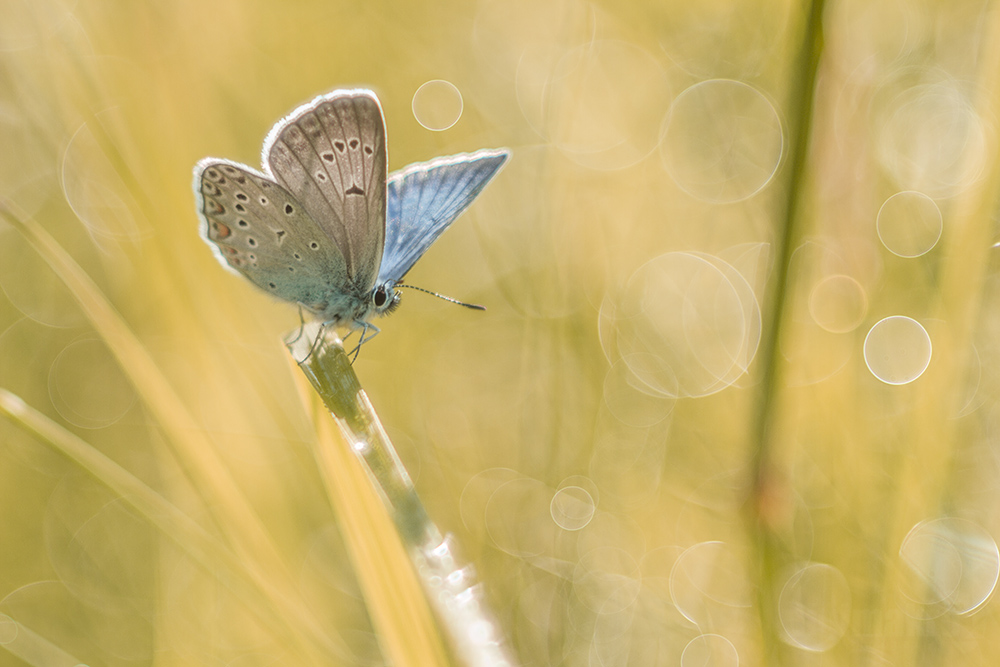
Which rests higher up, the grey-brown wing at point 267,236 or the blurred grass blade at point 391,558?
the grey-brown wing at point 267,236

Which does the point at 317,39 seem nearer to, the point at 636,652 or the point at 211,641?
the point at 211,641

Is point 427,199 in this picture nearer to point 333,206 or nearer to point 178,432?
point 333,206

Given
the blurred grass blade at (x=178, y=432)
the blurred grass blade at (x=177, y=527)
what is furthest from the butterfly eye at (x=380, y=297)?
the blurred grass blade at (x=177, y=527)

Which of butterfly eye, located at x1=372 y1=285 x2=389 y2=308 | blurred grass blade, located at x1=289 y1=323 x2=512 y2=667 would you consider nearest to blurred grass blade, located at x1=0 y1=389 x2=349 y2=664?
blurred grass blade, located at x1=289 y1=323 x2=512 y2=667

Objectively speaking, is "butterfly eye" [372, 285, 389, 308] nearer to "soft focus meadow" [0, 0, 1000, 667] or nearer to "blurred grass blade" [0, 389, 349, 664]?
"soft focus meadow" [0, 0, 1000, 667]

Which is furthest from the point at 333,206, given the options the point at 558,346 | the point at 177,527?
the point at 177,527

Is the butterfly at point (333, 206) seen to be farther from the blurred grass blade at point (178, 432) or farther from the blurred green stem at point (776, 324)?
the blurred green stem at point (776, 324)

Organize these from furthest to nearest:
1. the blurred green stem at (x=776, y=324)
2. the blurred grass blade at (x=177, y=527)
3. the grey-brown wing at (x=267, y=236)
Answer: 1. the grey-brown wing at (x=267, y=236)
2. the blurred grass blade at (x=177, y=527)
3. the blurred green stem at (x=776, y=324)

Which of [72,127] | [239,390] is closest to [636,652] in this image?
[239,390]
